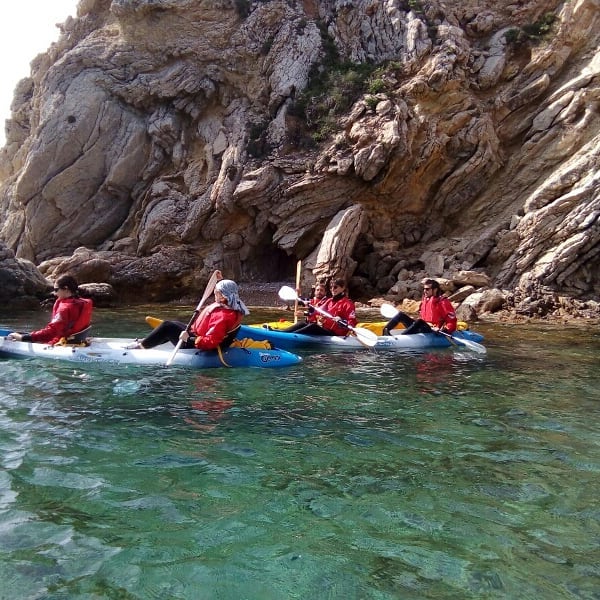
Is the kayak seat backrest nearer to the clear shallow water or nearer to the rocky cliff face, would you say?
the clear shallow water

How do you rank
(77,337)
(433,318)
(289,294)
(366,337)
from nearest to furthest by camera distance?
1. (77,337)
2. (366,337)
3. (433,318)
4. (289,294)

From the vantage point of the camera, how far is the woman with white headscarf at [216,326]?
834 cm

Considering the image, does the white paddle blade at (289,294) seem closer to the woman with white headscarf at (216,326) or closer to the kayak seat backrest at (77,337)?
the woman with white headscarf at (216,326)

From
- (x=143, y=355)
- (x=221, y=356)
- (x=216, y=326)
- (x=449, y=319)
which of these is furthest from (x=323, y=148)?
(x=143, y=355)

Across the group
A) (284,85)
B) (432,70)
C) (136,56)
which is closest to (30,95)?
(136,56)

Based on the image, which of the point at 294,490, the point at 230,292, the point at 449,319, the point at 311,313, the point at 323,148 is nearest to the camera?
the point at 294,490

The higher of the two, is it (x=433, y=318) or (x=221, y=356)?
(x=433, y=318)

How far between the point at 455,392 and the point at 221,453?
12.5 feet

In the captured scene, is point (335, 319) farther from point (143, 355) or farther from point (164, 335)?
point (143, 355)

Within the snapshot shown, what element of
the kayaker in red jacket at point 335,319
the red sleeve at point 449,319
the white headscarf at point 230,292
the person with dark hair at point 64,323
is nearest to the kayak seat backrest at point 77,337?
the person with dark hair at point 64,323

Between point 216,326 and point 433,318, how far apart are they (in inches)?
202

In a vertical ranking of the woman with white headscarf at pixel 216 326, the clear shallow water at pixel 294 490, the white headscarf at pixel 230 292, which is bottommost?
the clear shallow water at pixel 294 490

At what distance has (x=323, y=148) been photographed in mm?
22312

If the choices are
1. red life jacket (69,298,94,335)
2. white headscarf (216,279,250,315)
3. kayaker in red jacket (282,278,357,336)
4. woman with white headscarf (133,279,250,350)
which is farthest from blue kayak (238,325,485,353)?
red life jacket (69,298,94,335)
